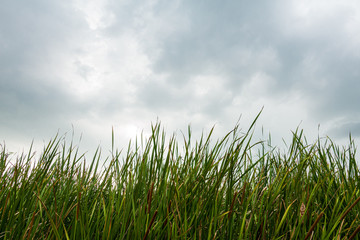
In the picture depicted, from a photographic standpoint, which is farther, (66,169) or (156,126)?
(66,169)

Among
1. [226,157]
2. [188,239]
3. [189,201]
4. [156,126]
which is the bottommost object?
[188,239]

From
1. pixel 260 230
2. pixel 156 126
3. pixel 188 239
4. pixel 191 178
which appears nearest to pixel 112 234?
pixel 188 239

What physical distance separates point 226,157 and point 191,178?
0.25m

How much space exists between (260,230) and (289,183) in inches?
16.4

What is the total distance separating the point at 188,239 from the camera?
161cm

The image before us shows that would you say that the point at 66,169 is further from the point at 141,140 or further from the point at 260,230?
the point at 260,230

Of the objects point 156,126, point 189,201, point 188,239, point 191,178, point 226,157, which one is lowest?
point 188,239

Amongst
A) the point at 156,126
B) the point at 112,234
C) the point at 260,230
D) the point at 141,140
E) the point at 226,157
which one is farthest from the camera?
the point at 141,140

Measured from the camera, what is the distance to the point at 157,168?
70.6 inches

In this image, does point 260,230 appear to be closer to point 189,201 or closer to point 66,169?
point 189,201

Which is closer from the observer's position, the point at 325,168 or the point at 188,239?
the point at 188,239

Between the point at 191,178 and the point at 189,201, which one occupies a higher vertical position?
the point at 191,178

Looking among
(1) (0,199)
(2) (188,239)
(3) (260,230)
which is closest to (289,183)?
(3) (260,230)

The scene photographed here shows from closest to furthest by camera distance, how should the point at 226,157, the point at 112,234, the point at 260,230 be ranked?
the point at 112,234 → the point at 260,230 → the point at 226,157
